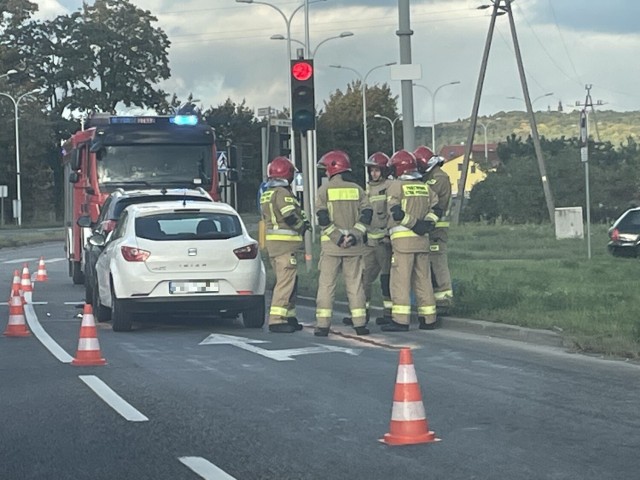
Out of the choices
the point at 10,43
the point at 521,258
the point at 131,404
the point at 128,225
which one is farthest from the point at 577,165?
the point at 131,404

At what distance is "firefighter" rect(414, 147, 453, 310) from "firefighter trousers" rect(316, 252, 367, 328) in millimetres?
1250

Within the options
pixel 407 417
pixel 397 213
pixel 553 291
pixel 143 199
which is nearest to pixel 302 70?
pixel 143 199

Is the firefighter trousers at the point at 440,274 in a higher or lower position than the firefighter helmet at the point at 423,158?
lower

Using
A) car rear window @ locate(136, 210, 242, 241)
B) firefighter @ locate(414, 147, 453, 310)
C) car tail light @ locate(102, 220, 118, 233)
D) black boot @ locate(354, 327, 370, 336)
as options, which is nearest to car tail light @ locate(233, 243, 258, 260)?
car rear window @ locate(136, 210, 242, 241)

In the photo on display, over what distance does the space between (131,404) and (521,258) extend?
22.9 meters

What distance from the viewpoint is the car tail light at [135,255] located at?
50.0ft

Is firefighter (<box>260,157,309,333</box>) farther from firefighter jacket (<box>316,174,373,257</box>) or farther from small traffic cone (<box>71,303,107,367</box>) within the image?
small traffic cone (<box>71,303,107,367</box>)

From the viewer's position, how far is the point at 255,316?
52.0 ft

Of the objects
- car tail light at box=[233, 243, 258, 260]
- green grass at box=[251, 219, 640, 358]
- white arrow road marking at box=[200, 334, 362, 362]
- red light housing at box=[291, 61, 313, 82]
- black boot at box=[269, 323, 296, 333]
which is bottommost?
white arrow road marking at box=[200, 334, 362, 362]

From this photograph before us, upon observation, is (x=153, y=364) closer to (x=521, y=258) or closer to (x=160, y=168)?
(x=160, y=168)

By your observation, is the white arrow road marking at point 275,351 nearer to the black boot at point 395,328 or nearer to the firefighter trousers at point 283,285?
the firefighter trousers at point 283,285

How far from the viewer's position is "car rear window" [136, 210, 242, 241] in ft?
51.1

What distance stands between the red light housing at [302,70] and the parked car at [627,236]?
39.4ft

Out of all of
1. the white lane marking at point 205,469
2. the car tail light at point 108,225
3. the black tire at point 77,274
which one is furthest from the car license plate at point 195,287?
the black tire at point 77,274
